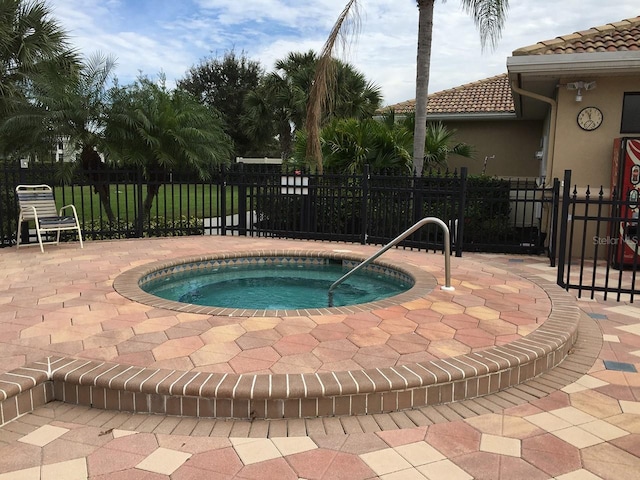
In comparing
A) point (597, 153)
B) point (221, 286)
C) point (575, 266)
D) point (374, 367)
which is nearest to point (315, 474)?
point (374, 367)

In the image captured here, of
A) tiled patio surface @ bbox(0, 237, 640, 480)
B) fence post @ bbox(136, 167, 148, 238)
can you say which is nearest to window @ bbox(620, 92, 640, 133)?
tiled patio surface @ bbox(0, 237, 640, 480)

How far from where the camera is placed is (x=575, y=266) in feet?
25.0

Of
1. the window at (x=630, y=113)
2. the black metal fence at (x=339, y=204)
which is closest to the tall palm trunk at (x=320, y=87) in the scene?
the black metal fence at (x=339, y=204)

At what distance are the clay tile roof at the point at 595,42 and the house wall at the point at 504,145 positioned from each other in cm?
568

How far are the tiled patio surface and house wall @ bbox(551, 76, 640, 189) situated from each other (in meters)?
3.75

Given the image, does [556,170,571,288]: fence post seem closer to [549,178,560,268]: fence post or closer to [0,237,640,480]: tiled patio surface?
[0,237,640,480]: tiled patio surface

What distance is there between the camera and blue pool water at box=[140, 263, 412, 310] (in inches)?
237

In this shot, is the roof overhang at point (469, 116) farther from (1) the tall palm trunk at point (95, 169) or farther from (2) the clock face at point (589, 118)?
→ (1) the tall palm trunk at point (95, 169)

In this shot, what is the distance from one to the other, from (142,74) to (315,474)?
1016 cm

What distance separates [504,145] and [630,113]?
688 centimetres

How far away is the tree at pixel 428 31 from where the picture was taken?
9336mm

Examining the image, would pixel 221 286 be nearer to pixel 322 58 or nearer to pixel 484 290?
pixel 484 290

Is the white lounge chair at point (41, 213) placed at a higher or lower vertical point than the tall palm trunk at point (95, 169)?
lower

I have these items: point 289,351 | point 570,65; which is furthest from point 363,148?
point 289,351
